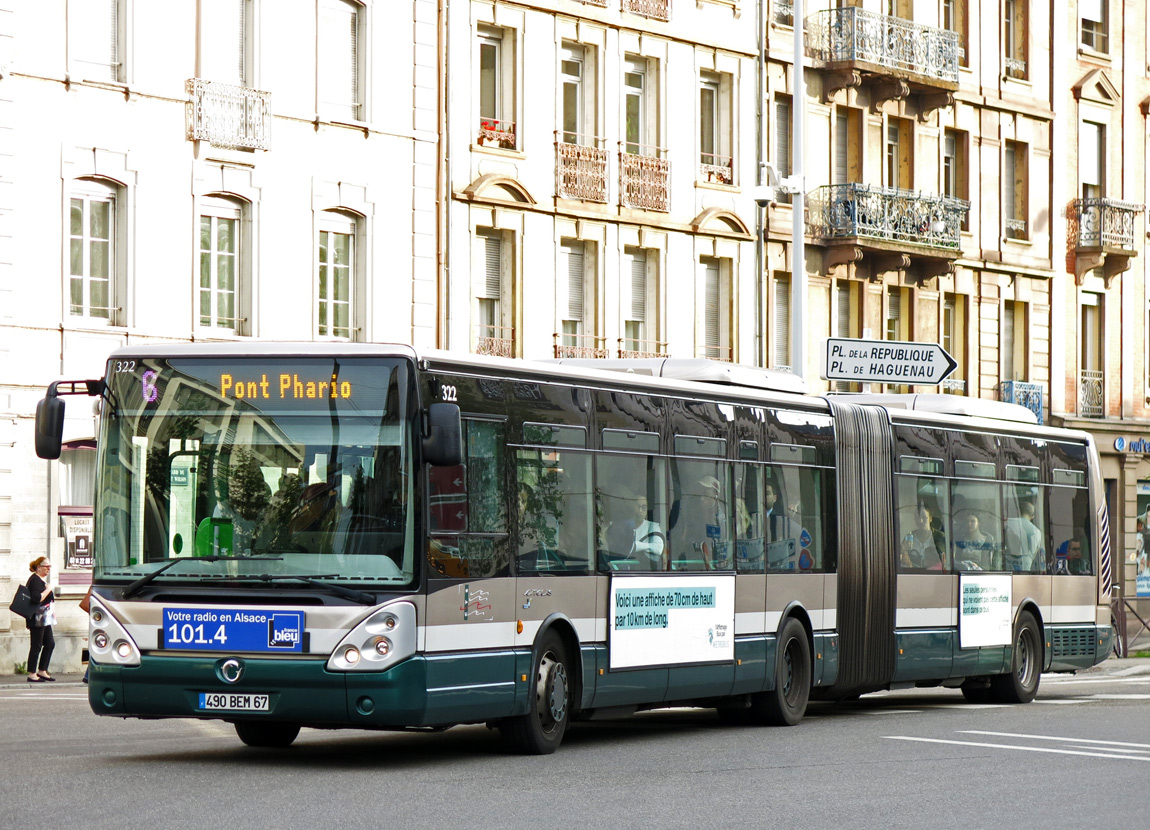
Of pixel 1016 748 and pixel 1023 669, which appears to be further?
pixel 1023 669

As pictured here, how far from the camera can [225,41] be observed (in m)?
32.2

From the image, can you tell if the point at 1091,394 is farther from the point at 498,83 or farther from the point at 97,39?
the point at 97,39

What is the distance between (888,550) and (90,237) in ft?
45.6

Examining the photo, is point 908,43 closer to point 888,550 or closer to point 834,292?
point 834,292

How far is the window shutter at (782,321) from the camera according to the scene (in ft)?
139

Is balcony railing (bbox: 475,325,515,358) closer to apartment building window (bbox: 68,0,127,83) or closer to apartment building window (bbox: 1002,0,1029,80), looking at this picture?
apartment building window (bbox: 68,0,127,83)

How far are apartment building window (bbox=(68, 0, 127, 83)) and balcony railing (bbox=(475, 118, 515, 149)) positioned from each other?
695 centimetres

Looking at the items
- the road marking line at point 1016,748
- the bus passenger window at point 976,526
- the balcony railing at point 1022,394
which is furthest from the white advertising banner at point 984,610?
the balcony railing at point 1022,394

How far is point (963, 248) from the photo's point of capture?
4622 cm

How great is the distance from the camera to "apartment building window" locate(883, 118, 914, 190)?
44969mm

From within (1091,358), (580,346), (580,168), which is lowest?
(580,346)

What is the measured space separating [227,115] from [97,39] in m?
2.33

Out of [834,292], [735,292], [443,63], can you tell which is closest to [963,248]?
[834,292]

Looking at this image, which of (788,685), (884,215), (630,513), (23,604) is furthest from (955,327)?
(630,513)
